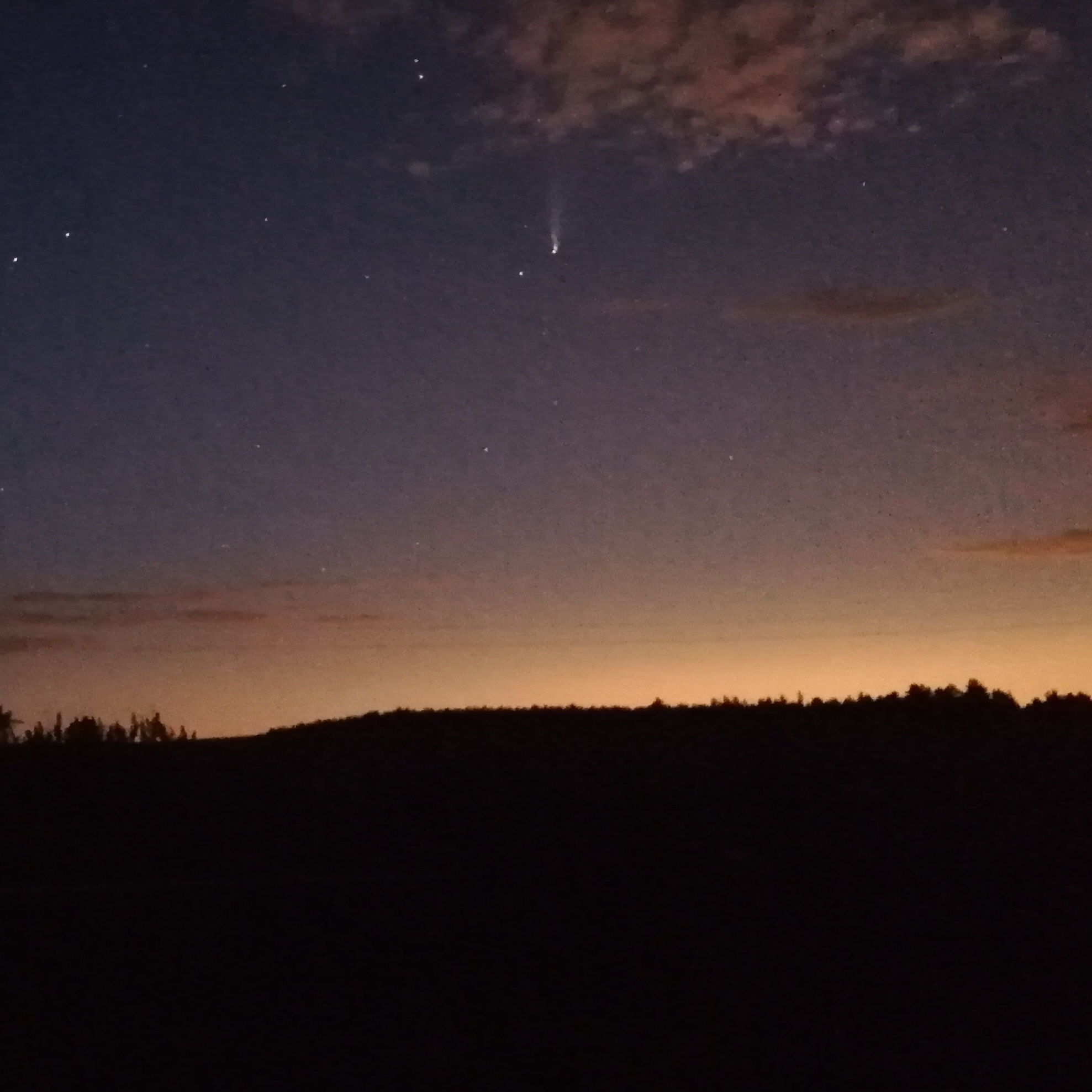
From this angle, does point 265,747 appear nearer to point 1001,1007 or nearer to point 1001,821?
point 1001,821

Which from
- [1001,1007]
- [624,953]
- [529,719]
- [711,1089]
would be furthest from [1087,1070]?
[529,719]

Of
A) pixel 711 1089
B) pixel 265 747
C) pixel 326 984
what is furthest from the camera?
pixel 265 747

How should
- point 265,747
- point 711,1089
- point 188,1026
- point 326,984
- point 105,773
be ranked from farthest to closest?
point 265,747, point 105,773, point 326,984, point 188,1026, point 711,1089

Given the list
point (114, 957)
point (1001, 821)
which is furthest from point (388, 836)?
point (1001, 821)

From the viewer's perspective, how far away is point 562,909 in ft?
47.7

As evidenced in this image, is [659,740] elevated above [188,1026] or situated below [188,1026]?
above

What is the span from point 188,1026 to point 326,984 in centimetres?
128

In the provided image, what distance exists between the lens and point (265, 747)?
74.8ft

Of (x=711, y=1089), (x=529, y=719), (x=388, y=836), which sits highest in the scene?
(x=529, y=719)

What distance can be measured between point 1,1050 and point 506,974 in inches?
158

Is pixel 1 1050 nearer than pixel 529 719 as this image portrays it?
Yes

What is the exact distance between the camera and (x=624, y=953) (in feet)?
43.9

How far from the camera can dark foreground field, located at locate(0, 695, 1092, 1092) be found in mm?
11250

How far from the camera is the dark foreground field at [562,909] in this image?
11.2 m
